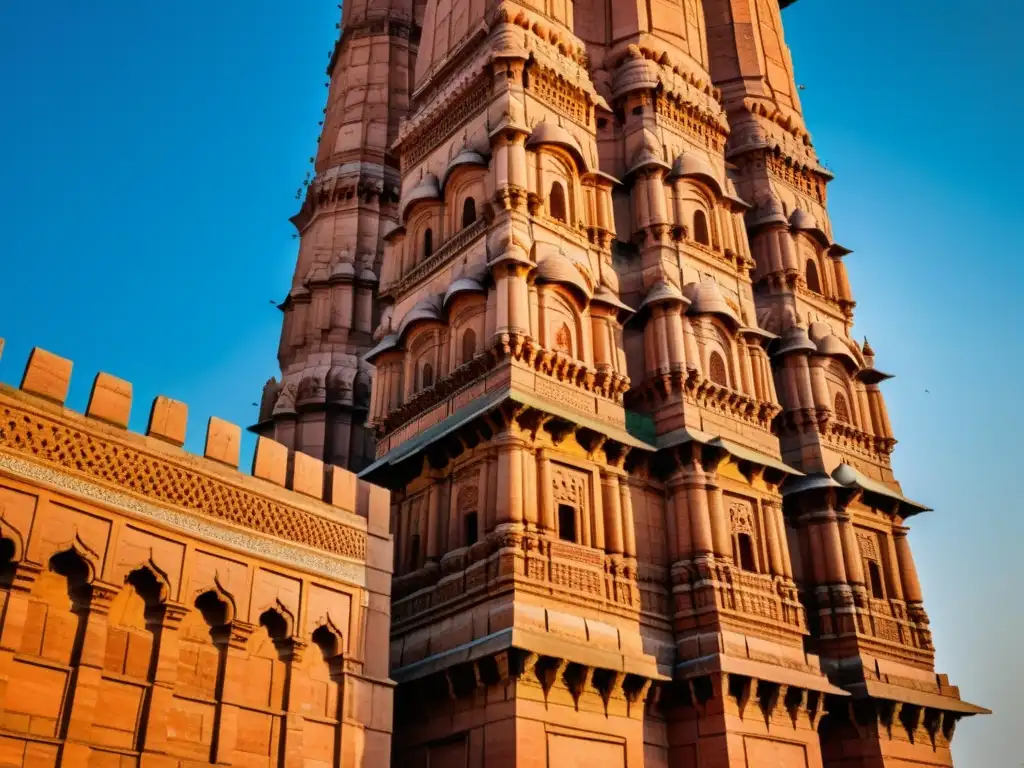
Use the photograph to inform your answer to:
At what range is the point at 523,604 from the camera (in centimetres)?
1734

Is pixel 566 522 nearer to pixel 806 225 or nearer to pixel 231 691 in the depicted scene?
pixel 231 691

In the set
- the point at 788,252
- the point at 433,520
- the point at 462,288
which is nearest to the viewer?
the point at 433,520

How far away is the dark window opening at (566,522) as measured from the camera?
19.1 meters

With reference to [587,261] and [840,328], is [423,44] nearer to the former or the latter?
[587,261]

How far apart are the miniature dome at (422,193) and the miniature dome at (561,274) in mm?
3829

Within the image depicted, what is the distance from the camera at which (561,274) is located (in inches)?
818

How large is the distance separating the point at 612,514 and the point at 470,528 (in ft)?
8.76

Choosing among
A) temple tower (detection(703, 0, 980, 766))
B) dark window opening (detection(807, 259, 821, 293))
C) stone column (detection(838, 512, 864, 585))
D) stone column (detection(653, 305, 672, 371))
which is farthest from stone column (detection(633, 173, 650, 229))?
stone column (detection(838, 512, 864, 585))

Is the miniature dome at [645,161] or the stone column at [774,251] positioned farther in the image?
the stone column at [774,251]

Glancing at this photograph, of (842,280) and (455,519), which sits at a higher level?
(842,280)

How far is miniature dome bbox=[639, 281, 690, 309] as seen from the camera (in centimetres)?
2238

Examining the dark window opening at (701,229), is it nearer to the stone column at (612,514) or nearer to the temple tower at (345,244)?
the stone column at (612,514)

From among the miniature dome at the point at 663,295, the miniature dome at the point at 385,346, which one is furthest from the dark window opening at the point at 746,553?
the miniature dome at the point at 385,346

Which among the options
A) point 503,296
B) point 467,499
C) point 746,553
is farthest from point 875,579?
point 503,296
